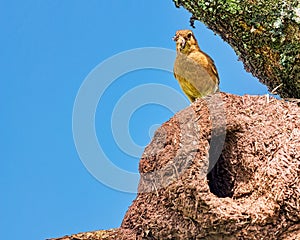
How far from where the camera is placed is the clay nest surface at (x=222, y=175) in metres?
2.72

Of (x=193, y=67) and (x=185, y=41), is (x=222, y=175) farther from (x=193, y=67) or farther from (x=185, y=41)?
(x=185, y=41)

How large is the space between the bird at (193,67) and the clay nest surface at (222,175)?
0.49 meters

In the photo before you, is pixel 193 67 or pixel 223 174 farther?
pixel 193 67

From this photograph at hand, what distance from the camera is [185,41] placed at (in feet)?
11.3

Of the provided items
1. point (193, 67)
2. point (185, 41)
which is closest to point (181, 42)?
point (185, 41)

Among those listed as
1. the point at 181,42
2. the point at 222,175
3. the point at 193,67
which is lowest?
the point at 222,175

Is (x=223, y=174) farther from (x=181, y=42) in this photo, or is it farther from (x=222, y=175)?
(x=181, y=42)

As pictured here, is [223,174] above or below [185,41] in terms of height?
below

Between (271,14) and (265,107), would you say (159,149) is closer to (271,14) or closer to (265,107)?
(265,107)

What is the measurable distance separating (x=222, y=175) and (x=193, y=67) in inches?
28.0

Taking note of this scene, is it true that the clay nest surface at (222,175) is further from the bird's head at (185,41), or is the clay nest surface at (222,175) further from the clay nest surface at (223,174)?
the bird's head at (185,41)

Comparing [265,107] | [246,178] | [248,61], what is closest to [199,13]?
[248,61]

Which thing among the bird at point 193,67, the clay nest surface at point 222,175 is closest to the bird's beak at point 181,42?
the bird at point 193,67

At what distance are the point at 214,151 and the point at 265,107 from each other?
32cm
